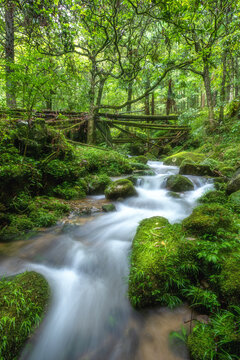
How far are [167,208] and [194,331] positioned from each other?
3605 mm

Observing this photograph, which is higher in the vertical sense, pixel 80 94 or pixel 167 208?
pixel 80 94

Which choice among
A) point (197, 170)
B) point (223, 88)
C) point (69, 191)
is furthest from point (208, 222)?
point (223, 88)

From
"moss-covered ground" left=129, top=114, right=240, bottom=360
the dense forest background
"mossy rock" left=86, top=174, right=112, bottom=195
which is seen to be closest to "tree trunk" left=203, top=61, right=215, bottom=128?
the dense forest background

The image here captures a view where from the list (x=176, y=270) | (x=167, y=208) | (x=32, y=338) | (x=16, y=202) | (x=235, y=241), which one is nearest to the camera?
(x=32, y=338)

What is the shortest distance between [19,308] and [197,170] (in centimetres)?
703

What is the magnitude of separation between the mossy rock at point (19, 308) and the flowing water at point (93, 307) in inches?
4.7

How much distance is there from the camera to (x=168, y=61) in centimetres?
791

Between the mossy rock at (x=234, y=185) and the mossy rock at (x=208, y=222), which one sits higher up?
the mossy rock at (x=234, y=185)

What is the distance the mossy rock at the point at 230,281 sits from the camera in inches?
69.7

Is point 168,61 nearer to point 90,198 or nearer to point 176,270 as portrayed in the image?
point 90,198

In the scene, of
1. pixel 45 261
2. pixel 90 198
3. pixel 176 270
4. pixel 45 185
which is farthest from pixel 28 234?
pixel 176 270

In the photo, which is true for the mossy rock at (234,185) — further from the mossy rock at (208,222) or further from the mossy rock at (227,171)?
the mossy rock at (208,222)

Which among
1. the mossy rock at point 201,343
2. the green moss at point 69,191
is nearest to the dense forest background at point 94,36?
the green moss at point 69,191

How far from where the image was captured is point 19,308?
183 centimetres
